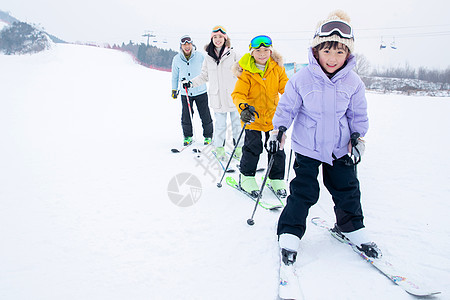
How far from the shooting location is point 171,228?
251 cm

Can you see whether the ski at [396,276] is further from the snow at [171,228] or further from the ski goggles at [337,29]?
the ski goggles at [337,29]

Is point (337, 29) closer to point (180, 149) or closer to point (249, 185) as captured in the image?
point (249, 185)

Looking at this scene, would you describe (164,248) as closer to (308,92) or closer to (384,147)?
(308,92)

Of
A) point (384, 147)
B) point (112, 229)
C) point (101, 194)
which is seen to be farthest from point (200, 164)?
point (384, 147)

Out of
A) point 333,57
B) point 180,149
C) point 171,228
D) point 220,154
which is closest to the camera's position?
point 333,57

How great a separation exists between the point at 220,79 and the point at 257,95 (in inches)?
59.5

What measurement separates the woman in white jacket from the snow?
0.67 metres

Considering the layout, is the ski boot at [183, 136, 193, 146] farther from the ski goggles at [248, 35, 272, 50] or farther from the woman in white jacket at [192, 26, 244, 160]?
the ski goggles at [248, 35, 272, 50]

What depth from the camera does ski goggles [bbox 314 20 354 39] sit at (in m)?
1.79

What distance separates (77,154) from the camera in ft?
15.3

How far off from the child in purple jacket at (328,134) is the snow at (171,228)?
0.25 m

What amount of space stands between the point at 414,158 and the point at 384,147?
0.71 metres

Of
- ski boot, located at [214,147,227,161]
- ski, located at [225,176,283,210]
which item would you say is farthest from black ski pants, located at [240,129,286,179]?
ski boot, located at [214,147,227,161]

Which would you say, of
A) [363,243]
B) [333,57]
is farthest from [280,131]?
[363,243]
